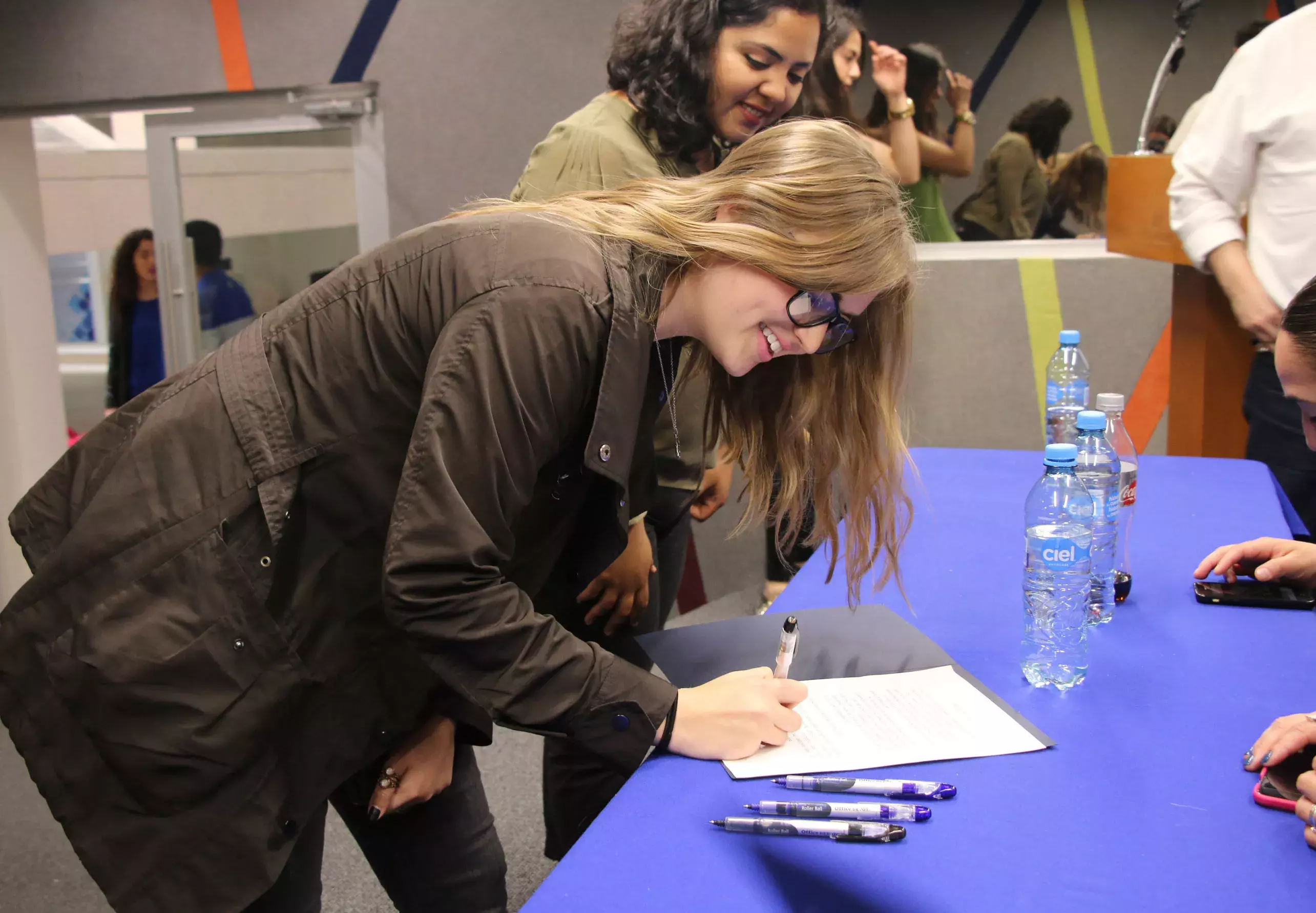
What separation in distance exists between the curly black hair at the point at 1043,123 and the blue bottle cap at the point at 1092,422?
8.53 feet

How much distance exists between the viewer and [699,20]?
1.94 metres

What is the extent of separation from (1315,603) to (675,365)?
0.91 meters

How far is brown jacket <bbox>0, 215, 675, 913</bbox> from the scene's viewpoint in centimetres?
98

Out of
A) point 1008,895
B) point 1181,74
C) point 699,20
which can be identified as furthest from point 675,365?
point 1181,74

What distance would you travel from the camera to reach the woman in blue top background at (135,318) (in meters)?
4.51

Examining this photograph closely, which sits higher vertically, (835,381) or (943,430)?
(835,381)

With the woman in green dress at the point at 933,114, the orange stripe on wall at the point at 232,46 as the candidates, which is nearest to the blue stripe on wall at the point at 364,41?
the orange stripe on wall at the point at 232,46

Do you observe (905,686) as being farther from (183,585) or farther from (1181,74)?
(1181,74)

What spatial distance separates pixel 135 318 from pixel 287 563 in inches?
159

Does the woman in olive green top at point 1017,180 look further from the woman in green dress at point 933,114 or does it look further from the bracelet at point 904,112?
the bracelet at point 904,112

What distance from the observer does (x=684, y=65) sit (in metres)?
1.94

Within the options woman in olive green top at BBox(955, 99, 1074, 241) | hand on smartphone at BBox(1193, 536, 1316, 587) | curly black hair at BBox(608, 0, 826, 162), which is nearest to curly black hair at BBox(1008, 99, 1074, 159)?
woman in olive green top at BBox(955, 99, 1074, 241)

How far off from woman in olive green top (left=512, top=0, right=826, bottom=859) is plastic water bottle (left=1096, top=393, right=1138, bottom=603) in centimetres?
66

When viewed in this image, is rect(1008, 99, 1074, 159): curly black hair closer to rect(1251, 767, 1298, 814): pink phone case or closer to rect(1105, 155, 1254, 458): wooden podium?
rect(1105, 155, 1254, 458): wooden podium
